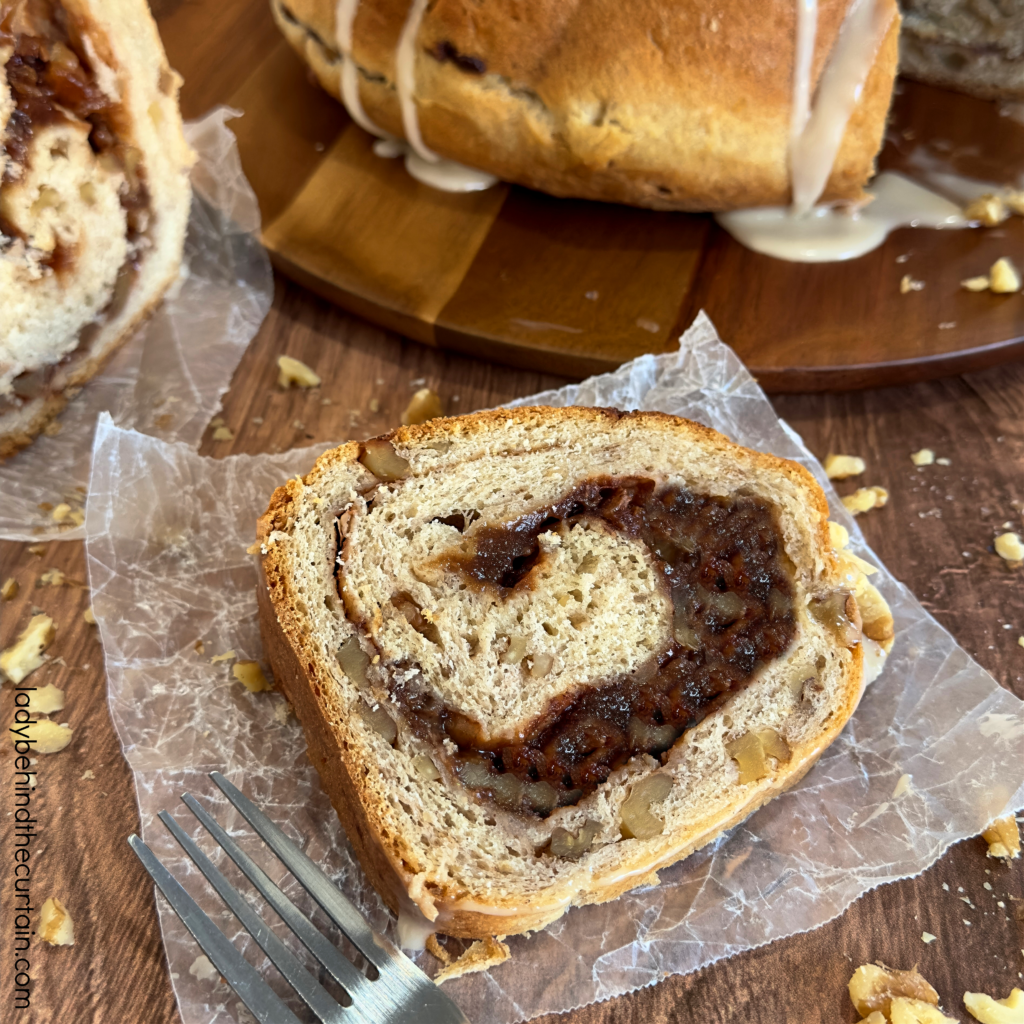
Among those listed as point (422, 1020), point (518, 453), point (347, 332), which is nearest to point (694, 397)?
point (518, 453)

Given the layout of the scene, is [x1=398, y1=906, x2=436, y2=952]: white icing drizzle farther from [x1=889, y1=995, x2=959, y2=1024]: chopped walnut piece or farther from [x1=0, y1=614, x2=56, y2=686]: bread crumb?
[x1=0, y1=614, x2=56, y2=686]: bread crumb

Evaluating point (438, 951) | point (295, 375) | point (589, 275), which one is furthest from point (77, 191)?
point (438, 951)

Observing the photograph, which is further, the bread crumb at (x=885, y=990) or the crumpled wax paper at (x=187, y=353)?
the crumpled wax paper at (x=187, y=353)

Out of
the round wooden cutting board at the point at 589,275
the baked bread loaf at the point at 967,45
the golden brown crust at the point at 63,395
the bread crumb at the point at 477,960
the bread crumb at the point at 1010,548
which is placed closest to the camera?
the bread crumb at the point at 477,960

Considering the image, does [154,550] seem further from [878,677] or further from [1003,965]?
[1003,965]

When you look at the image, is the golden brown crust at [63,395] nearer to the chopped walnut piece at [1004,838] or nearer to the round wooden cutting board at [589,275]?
the round wooden cutting board at [589,275]

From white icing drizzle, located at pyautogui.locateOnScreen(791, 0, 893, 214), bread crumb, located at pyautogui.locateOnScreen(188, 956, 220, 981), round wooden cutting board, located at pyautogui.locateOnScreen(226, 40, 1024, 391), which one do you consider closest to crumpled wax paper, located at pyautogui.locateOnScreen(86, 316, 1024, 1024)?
bread crumb, located at pyautogui.locateOnScreen(188, 956, 220, 981)

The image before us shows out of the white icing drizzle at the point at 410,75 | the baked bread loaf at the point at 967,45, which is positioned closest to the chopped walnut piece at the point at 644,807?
the white icing drizzle at the point at 410,75
